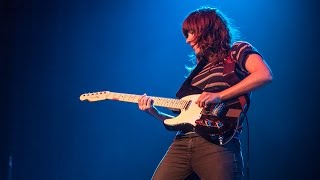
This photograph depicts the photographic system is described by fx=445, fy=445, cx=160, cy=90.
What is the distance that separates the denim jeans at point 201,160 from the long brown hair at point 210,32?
502 millimetres

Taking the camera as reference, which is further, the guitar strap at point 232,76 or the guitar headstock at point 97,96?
the guitar headstock at point 97,96

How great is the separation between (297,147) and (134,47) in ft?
5.94

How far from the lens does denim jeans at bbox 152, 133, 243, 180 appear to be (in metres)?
2.34

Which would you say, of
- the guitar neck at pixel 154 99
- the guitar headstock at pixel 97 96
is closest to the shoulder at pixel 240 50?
the guitar neck at pixel 154 99

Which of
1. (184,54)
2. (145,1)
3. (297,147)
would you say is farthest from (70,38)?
(297,147)

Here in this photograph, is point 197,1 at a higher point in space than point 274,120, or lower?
higher

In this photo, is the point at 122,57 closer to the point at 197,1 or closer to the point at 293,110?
the point at 197,1

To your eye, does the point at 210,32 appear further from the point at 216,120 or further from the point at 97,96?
the point at 97,96

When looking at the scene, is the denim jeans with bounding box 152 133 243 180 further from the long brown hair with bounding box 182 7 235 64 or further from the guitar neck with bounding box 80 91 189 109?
the long brown hair with bounding box 182 7 235 64

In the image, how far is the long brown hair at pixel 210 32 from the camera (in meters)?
2.64

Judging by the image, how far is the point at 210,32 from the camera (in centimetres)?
267

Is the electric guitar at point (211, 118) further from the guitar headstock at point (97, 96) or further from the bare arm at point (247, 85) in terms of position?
the guitar headstock at point (97, 96)

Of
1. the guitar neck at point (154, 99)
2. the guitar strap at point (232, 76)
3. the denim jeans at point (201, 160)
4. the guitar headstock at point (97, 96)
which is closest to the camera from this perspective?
the denim jeans at point (201, 160)

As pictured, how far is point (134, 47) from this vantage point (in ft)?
14.4
